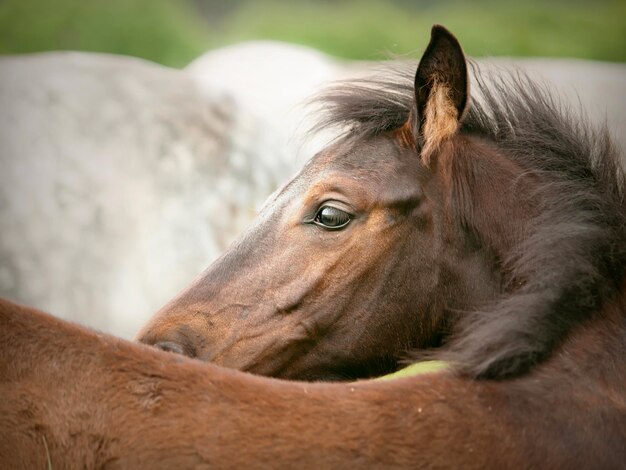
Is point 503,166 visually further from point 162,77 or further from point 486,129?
point 162,77

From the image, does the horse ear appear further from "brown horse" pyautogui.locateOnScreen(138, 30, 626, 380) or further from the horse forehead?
the horse forehead

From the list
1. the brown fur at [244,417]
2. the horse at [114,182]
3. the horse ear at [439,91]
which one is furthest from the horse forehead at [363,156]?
the horse at [114,182]

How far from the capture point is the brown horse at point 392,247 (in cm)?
334

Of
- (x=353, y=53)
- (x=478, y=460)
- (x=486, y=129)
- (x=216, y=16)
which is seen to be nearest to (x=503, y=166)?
(x=486, y=129)

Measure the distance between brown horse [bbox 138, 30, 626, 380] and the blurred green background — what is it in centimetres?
673

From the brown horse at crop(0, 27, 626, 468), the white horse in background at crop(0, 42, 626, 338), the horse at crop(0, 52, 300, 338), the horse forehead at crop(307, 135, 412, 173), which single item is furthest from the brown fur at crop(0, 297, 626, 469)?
the horse at crop(0, 52, 300, 338)

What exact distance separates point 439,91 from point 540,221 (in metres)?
0.64

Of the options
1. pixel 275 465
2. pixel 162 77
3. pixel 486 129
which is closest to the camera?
pixel 275 465

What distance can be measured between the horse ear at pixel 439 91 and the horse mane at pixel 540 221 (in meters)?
0.19

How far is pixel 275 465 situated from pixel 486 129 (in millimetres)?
1979

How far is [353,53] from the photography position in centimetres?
1166

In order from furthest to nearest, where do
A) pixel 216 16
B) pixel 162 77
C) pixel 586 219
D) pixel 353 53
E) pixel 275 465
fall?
pixel 216 16, pixel 353 53, pixel 162 77, pixel 586 219, pixel 275 465

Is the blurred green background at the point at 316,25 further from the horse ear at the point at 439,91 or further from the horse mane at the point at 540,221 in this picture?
the horse ear at the point at 439,91

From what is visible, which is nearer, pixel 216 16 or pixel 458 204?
pixel 458 204
